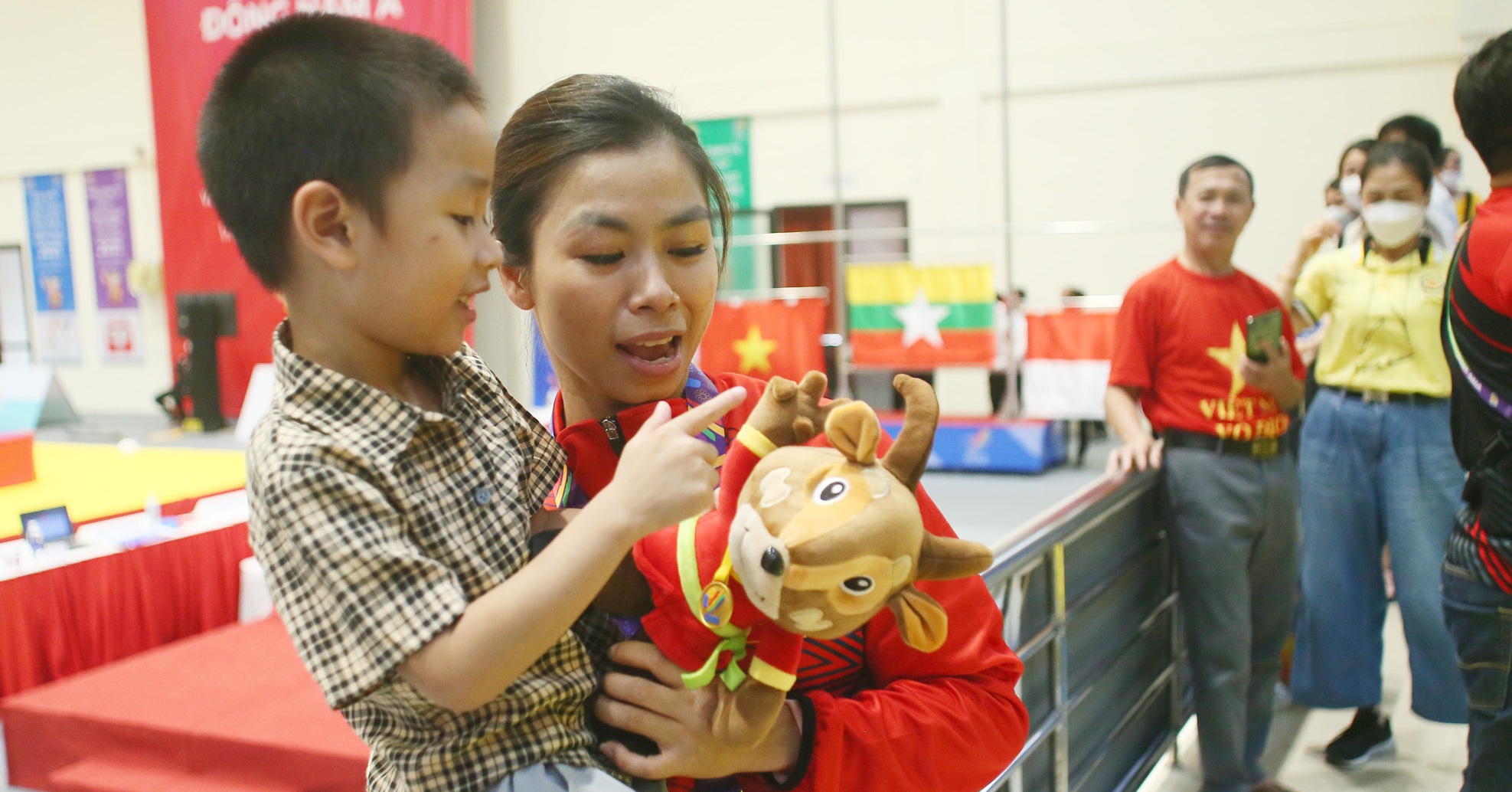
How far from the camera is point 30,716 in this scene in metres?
2.87

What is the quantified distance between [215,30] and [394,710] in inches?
407

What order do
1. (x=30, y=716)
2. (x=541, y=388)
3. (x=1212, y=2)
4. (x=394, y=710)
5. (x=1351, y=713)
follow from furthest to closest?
(x=1212, y=2)
(x=541, y=388)
(x=1351, y=713)
(x=30, y=716)
(x=394, y=710)

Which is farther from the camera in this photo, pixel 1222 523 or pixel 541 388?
pixel 541 388

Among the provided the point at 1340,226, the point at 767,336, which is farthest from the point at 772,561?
the point at 767,336

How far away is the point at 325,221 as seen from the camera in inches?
33.9

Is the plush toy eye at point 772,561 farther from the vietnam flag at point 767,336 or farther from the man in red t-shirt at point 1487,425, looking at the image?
the vietnam flag at point 767,336

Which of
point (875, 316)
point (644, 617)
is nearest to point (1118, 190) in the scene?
point (875, 316)

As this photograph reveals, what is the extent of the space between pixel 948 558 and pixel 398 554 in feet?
1.39

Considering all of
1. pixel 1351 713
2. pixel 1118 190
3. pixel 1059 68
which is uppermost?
pixel 1059 68

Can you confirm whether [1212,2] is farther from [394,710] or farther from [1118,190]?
[394,710]

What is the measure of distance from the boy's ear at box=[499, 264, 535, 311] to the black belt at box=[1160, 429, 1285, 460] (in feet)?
8.14

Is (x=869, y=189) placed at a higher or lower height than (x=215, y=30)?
lower

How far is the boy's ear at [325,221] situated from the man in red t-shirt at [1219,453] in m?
2.71

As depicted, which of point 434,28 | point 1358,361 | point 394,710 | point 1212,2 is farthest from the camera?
point 434,28
